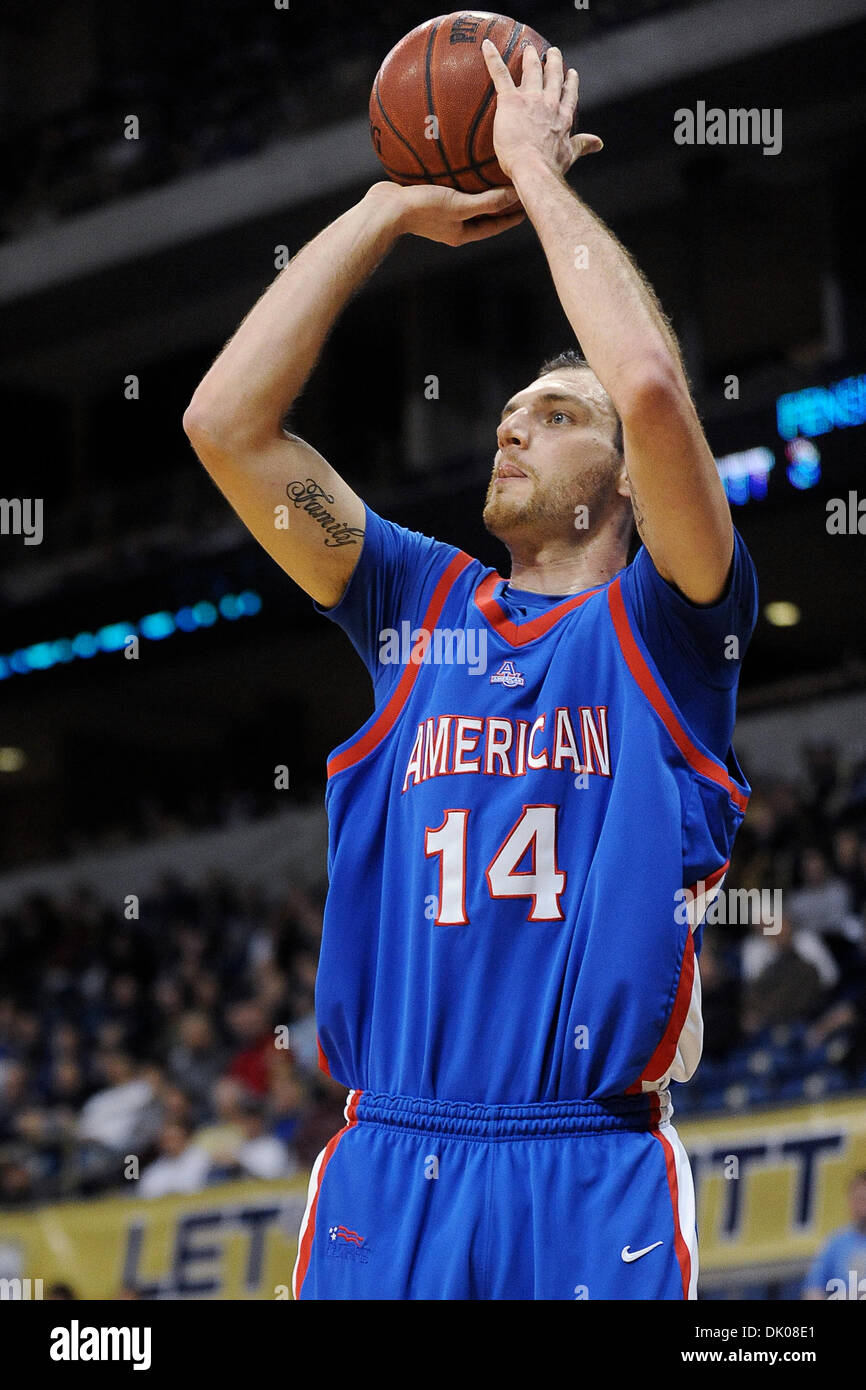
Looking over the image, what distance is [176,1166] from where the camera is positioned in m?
7.70

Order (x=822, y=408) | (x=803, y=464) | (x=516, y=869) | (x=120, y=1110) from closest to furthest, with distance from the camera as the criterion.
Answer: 1. (x=516, y=869)
2. (x=120, y=1110)
3. (x=822, y=408)
4. (x=803, y=464)

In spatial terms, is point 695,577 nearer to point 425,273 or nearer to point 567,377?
point 567,377

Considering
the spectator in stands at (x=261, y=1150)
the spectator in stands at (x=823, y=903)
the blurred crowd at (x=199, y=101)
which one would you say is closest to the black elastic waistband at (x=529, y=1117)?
the spectator in stands at (x=261, y=1150)

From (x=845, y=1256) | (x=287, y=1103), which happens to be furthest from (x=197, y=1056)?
(x=845, y=1256)

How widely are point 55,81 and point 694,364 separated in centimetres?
745

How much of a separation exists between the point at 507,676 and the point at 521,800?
0.21 m

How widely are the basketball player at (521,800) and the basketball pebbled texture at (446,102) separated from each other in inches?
2.8

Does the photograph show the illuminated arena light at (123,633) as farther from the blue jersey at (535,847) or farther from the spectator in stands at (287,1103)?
the blue jersey at (535,847)

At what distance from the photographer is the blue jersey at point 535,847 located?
2090 millimetres

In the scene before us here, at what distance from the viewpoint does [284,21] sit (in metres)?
13.3

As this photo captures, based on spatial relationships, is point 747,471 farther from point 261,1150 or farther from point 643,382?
point 643,382

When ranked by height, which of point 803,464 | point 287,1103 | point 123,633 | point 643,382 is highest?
point 803,464

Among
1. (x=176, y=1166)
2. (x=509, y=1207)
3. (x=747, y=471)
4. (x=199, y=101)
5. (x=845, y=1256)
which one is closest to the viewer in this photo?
(x=509, y=1207)

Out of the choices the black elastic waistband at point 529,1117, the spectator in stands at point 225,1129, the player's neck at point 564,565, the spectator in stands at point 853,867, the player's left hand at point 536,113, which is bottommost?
the spectator in stands at point 225,1129
